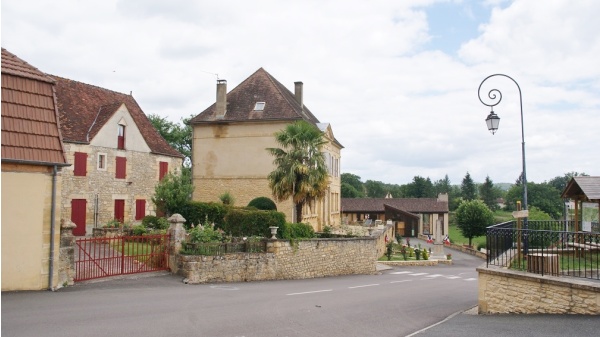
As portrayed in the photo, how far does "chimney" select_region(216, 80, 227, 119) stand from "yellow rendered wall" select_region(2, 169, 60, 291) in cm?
2247

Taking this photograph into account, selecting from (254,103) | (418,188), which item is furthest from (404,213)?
(418,188)

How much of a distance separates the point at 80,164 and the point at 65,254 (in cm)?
1617

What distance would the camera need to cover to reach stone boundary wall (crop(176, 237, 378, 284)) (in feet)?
55.4

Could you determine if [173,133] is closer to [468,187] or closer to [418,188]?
[418,188]

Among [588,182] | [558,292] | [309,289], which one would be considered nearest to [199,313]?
[309,289]

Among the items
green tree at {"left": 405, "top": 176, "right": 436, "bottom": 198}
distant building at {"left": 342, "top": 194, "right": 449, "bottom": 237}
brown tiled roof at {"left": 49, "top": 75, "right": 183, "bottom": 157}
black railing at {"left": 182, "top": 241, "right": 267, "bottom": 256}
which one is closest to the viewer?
black railing at {"left": 182, "top": 241, "right": 267, "bottom": 256}

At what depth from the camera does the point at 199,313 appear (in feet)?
35.7

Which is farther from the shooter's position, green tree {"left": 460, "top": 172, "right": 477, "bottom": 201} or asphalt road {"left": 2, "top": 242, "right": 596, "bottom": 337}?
green tree {"left": 460, "top": 172, "right": 477, "bottom": 201}

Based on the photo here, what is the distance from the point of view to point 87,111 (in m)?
29.7

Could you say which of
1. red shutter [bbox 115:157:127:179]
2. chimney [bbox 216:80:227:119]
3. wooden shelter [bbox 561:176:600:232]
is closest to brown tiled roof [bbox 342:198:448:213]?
chimney [bbox 216:80:227:119]

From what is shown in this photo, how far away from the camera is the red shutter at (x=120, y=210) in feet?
98.1

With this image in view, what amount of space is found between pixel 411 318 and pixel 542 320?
2.80m

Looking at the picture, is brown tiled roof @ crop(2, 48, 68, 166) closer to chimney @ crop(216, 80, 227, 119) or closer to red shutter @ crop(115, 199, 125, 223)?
red shutter @ crop(115, 199, 125, 223)

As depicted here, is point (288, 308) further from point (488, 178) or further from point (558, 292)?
point (488, 178)
